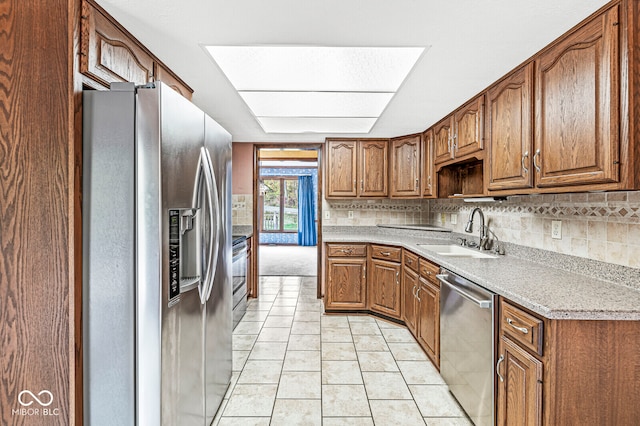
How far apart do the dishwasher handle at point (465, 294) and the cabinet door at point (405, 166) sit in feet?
5.35

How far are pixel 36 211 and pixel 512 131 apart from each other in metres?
2.50

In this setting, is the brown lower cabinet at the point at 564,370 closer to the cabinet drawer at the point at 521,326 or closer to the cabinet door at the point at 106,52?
Result: the cabinet drawer at the point at 521,326

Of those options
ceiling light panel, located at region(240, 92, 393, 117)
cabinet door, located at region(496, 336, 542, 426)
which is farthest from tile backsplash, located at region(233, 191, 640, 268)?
ceiling light panel, located at region(240, 92, 393, 117)

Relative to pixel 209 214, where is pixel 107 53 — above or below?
above

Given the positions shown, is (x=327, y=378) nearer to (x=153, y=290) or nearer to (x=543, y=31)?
(x=153, y=290)

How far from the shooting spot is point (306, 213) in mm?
10008

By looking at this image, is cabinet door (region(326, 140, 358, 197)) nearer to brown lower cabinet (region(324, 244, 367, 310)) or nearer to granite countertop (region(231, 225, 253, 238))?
brown lower cabinet (region(324, 244, 367, 310))

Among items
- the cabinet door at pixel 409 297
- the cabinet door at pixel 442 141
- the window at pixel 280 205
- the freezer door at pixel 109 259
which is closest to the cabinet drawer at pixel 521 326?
the cabinet door at pixel 409 297

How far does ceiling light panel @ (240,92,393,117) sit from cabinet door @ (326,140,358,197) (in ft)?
3.39

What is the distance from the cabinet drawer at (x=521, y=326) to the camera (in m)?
1.31

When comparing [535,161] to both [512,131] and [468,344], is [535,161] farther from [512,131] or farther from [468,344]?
[468,344]

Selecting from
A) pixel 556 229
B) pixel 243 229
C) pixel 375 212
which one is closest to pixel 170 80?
pixel 243 229

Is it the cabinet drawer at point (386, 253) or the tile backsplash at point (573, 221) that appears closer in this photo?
the tile backsplash at point (573, 221)

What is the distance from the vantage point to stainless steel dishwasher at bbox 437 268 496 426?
5.43 ft
